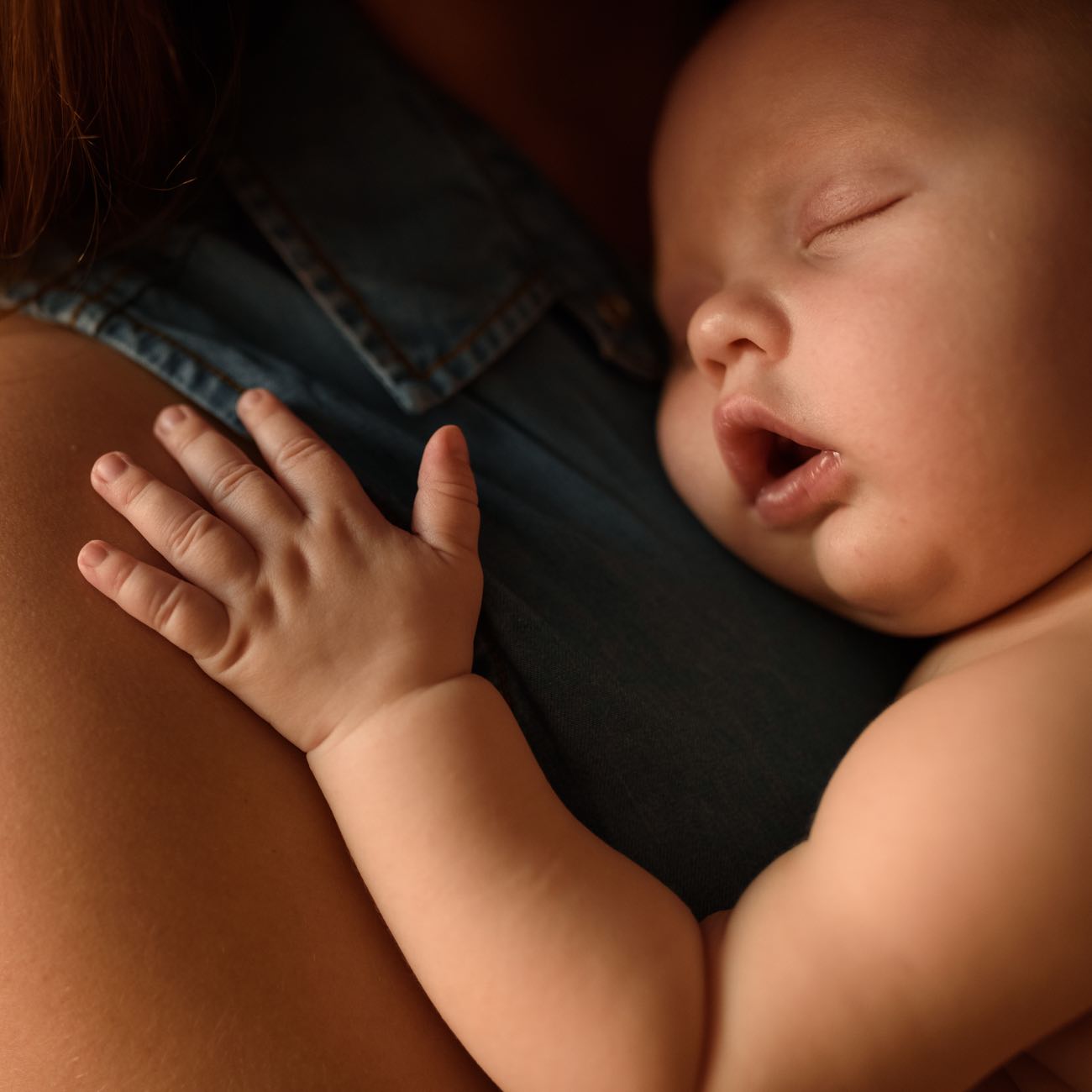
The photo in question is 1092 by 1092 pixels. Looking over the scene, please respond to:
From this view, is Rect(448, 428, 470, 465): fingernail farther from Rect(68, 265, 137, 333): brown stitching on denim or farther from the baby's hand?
Rect(68, 265, 137, 333): brown stitching on denim

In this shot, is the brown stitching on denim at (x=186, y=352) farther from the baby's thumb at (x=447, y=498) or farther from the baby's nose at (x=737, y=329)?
the baby's nose at (x=737, y=329)

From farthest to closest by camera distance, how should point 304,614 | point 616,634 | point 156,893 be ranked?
1. point 616,634
2. point 304,614
3. point 156,893

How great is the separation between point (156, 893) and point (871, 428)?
60cm

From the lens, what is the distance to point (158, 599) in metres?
0.68

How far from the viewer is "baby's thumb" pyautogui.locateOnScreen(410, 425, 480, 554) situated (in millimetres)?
783

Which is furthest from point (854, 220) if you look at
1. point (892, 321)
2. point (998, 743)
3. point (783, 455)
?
point (998, 743)

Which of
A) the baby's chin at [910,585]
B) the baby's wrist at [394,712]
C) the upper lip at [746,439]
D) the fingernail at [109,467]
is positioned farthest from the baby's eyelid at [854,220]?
the fingernail at [109,467]

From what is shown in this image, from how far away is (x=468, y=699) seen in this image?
0.73 metres

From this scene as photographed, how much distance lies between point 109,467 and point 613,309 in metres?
0.58

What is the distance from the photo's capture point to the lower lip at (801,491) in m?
0.83

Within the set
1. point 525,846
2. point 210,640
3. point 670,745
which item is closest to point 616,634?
point 670,745

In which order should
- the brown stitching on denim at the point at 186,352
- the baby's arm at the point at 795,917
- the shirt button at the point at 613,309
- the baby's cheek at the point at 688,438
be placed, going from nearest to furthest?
the baby's arm at the point at 795,917 → the brown stitching on denim at the point at 186,352 → the baby's cheek at the point at 688,438 → the shirt button at the point at 613,309

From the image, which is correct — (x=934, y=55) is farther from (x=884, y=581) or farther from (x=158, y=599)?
(x=158, y=599)

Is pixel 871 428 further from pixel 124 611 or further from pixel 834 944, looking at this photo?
pixel 124 611
